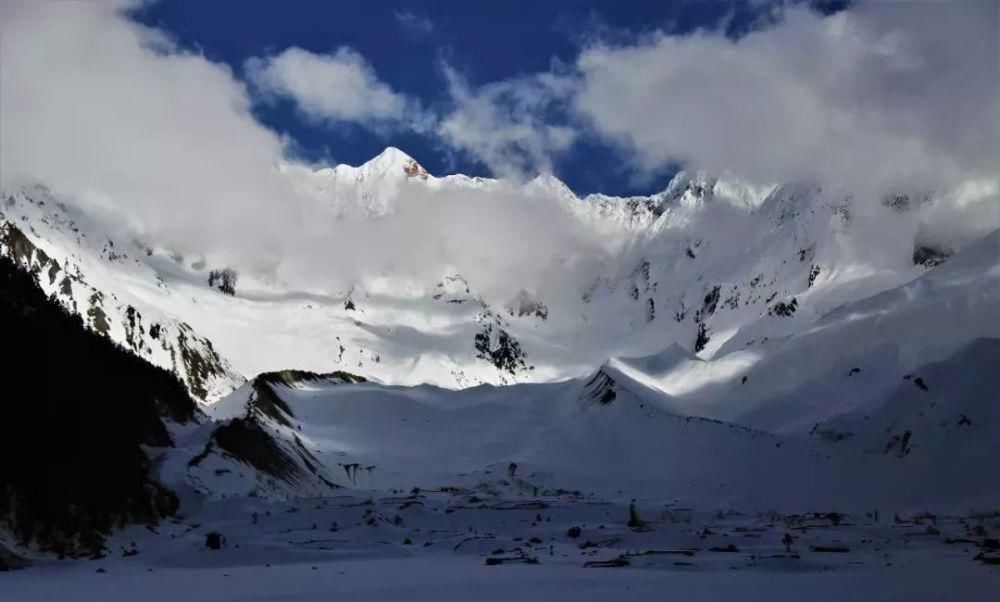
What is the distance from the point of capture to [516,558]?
84.8ft

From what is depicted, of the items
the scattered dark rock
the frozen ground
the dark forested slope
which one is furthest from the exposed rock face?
the scattered dark rock

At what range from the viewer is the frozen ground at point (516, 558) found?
19328mm

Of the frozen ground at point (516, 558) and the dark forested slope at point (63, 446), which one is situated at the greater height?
the dark forested slope at point (63, 446)

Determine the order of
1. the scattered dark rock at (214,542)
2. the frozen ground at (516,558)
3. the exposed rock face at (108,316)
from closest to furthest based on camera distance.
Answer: the frozen ground at (516,558) → the scattered dark rock at (214,542) → the exposed rock face at (108,316)

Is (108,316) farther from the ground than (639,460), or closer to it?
farther from the ground

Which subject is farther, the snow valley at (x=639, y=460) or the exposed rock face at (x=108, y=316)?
the exposed rock face at (x=108, y=316)

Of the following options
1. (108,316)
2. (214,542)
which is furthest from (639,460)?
(108,316)

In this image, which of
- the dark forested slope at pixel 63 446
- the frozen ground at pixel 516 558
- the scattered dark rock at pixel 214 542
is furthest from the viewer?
the dark forested slope at pixel 63 446

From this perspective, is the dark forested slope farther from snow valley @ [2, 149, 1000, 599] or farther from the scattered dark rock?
the scattered dark rock

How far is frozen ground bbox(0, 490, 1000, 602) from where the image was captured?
19.3 metres

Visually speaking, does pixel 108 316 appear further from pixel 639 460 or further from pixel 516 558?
pixel 516 558

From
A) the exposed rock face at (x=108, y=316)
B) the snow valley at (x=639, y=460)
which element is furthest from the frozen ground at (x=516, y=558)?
the exposed rock face at (x=108, y=316)

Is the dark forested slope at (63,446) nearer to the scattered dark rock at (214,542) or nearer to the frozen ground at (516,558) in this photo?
the frozen ground at (516,558)

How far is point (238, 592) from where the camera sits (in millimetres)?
20359
